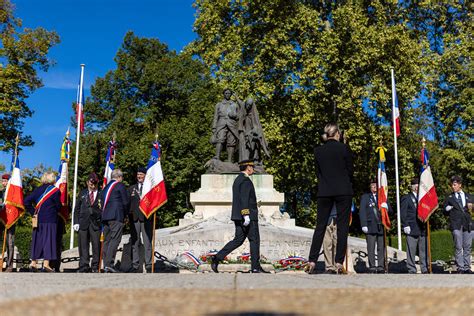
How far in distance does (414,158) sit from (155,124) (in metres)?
16.7

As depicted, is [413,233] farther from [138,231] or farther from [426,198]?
[138,231]

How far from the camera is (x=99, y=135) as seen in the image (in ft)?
112

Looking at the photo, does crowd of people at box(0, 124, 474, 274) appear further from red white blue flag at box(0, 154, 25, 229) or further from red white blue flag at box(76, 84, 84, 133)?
red white blue flag at box(76, 84, 84, 133)

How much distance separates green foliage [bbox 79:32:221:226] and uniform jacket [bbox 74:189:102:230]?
2058 centimetres

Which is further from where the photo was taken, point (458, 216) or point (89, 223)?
point (458, 216)

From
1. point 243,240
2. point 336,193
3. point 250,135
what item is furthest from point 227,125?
point 336,193

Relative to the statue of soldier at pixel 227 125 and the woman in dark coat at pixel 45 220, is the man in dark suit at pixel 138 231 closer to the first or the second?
the woman in dark coat at pixel 45 220

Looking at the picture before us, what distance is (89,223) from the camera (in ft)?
36.8

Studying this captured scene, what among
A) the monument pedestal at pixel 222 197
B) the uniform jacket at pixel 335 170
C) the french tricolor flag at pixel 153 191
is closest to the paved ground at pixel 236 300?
the uniform jacket at pixel 335 170

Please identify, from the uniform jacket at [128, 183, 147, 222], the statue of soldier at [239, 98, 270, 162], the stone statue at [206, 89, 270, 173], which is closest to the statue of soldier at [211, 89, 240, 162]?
the stone statue at [206, 89, 270, 173]

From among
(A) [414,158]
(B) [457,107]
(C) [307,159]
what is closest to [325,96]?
→ (C) [307,159]

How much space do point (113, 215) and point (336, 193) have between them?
4838mm

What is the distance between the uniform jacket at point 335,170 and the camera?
751 centimetres

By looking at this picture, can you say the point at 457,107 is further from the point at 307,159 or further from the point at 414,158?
the point at 307,159
